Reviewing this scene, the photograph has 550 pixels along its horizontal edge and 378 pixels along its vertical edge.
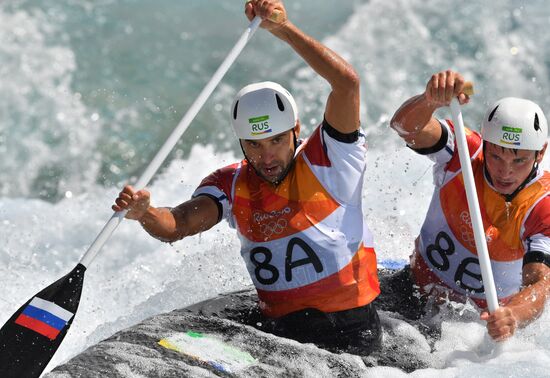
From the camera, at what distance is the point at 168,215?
13.4 feet

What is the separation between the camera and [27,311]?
3.96m

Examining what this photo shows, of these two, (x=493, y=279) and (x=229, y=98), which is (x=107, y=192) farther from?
(x=493, y=279)

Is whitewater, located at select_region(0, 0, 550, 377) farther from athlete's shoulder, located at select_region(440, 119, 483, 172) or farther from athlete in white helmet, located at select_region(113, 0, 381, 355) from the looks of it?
athlete in white helmet, located at select_region(113, 0, 381, 355)

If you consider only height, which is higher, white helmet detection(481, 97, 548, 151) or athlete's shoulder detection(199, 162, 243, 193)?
athlete's shoulder detection(199, 162, 243, 193)

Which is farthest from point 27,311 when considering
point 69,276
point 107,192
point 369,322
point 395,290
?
point 107,192

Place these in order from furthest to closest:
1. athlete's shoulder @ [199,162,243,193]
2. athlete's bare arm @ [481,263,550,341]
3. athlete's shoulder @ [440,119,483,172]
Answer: athlete's shoulder @ [440,119,483,172]
athlete's shoulder @ [199,162,243,193]
athlete's bare arm @ [481,263,550,341]

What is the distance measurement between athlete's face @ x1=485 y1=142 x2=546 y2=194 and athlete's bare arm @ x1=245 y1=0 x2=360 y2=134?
26.5 inches

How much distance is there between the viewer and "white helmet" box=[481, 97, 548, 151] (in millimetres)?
4309

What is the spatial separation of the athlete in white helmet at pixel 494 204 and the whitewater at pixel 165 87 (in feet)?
6.42

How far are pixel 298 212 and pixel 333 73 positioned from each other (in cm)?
58

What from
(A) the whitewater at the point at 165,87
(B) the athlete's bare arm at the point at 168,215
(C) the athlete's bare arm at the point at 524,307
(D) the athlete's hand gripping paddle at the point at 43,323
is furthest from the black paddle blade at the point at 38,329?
(A) the whitewater at the point at 165,87

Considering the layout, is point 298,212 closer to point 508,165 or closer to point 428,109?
point 428,109

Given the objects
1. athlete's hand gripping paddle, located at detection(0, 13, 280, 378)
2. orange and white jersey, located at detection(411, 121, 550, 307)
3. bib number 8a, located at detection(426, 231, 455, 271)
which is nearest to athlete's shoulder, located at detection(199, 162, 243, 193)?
athlete's hand gripping paddle, located at detection(0, 13, 280, 378)

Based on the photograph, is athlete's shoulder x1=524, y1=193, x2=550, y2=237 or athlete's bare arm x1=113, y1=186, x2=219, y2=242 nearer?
athlete's bare arm x1=113, y1=186, x2=219, y2=242
